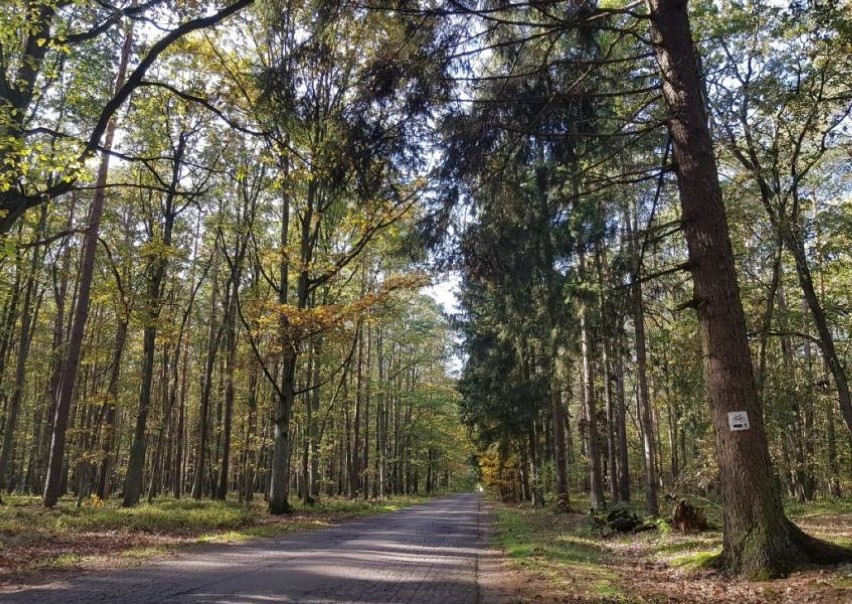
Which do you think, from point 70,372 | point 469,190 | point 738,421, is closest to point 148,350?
point 70,372

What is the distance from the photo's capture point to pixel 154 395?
33.8m

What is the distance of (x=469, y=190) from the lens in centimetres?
970

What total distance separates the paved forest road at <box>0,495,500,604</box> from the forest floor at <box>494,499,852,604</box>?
0.86 metres

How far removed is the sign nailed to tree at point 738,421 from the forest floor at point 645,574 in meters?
1.62

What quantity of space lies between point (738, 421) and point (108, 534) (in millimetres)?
12097

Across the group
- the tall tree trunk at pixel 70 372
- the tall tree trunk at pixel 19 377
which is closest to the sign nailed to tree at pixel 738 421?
the tall tree trunk at pixel 70 372

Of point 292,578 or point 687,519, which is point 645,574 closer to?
point 292,578

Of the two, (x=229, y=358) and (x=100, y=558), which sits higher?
(x=229, y=358)

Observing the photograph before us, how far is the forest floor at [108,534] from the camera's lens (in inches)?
313

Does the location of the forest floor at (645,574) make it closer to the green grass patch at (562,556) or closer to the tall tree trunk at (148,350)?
the green grass patch at (562,556)

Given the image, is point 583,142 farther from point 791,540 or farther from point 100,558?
point 100,558

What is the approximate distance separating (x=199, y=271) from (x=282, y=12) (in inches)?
848

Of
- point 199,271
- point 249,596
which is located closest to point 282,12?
point 249,596

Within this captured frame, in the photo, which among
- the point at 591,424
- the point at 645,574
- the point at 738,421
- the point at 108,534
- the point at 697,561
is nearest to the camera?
the point at 738,421
